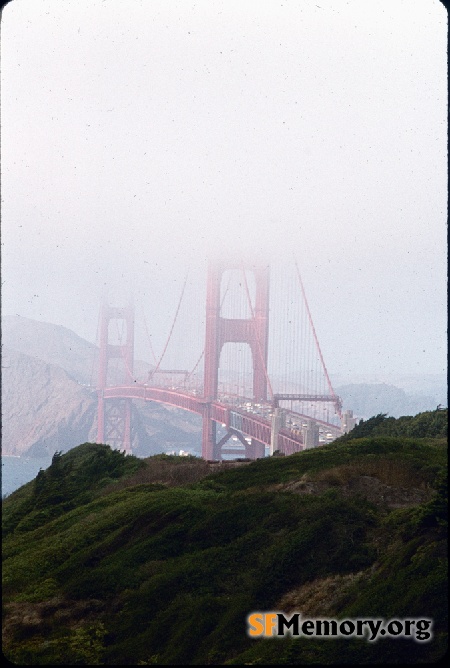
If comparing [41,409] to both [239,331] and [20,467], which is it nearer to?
[20,467]

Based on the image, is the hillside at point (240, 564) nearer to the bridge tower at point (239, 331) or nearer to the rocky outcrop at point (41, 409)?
the bridge tower at point (239, 331)

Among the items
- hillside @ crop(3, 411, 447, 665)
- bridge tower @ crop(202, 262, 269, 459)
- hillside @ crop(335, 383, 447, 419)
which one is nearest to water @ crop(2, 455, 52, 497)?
bridge tower @ crop(202, 262, 269, 459)

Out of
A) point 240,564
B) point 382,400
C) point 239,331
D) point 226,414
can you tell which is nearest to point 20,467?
point 239,331

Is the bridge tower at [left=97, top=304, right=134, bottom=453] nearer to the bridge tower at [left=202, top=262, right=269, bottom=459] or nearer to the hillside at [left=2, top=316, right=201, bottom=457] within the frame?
the hillside at [left=2, top=316, right=201, bottom=457]

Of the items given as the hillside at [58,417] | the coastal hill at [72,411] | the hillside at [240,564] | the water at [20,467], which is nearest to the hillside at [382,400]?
the coastal hill at [72,411]

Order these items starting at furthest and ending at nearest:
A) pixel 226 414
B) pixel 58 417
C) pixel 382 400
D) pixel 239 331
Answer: pixel 382 400 → pixel 58 417 → pixel 239 331 → pixel 226 414
